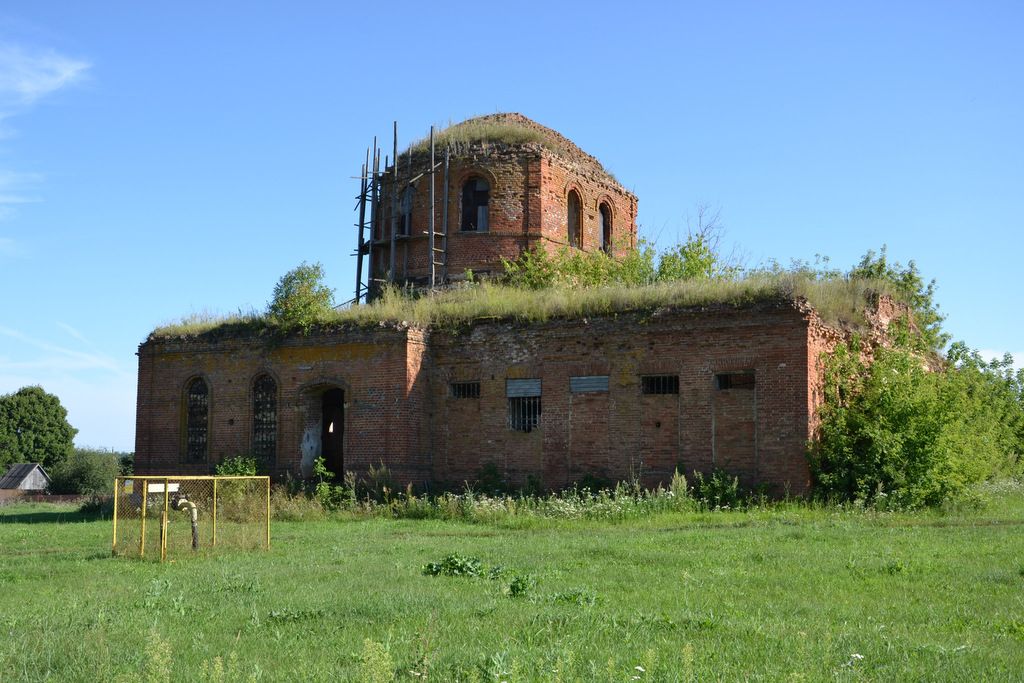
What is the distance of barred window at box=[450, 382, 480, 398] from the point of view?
23922mm

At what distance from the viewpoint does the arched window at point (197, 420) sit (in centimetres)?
2700

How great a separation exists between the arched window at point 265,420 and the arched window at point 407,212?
787 cm

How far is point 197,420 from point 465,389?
8.46m

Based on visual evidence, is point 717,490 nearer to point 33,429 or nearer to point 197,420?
point 197,420

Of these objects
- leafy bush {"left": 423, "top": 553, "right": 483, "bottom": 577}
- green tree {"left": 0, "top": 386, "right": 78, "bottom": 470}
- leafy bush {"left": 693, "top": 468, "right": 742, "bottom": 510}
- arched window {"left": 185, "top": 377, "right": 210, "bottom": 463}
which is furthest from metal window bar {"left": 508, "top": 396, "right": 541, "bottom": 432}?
green tree {"left": 0, "top": 386, "right": 78, "bottom": 470}

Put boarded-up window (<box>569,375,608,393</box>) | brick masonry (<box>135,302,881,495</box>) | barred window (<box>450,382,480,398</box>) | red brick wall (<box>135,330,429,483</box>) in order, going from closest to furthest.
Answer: brick masonry (<box>135,302,881,495</box>) → boarded-up window (<box>569,375,608,393</box>) → red brick wall (<box>135,330,429,483</box>) → barred window (<box>450,382,480,398</box>)

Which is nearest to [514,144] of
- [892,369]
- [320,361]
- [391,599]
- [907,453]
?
[320,361]

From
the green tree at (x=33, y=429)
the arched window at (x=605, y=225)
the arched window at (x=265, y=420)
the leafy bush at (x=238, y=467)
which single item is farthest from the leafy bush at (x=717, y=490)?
the green tree at (x=33, y=429)

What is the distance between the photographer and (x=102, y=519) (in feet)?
76.3

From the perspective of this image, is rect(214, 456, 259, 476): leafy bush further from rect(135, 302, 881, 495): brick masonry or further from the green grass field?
the green grass field

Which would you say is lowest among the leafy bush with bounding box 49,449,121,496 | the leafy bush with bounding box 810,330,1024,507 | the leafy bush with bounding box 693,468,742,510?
the leafy bush with bounding box 49,449,121,496

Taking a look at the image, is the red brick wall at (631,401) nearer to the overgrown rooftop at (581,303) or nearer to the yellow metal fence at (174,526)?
the overgrown rooftop at (581,303)

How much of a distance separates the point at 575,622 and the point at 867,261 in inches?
1385

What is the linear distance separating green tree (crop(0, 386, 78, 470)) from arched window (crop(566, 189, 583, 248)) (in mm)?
45372
